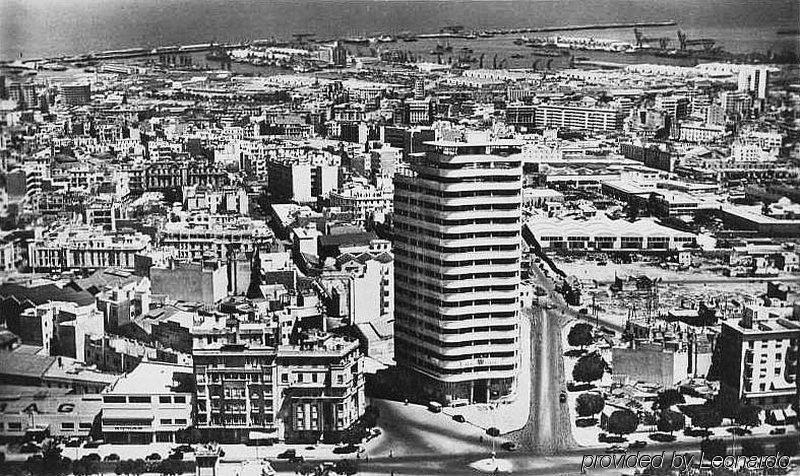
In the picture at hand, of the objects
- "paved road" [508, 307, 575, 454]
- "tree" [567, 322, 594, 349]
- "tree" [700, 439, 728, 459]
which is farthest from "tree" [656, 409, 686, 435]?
"tree" [567, 322, 594, 349]

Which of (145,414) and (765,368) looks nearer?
(145,414)

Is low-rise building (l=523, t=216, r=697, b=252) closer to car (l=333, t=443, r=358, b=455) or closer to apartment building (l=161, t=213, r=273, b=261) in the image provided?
apartment building (l=161, t=213, r=273, b=261)

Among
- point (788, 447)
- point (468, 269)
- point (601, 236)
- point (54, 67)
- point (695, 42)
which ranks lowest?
point (788, 447)

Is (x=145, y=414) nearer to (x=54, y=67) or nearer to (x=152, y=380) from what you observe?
(x=152, y=380)

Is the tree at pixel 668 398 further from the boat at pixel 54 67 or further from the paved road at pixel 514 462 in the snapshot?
the boat at pixel 54 67

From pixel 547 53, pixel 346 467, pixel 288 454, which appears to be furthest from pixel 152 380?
pixel 547 53
